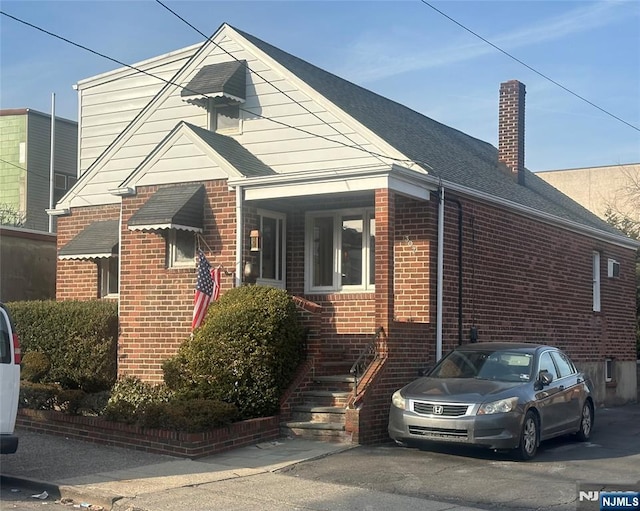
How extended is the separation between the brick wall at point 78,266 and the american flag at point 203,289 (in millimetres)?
4026

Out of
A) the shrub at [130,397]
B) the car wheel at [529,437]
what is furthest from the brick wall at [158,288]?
the car wheel at [529,437]

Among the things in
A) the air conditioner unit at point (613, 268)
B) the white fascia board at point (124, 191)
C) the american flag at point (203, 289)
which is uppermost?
the white fascia board at point (124, 191)

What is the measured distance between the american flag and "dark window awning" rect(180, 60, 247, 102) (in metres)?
3.14

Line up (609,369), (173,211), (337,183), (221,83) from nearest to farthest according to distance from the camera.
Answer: (337,183) → (173,211) → (221,83) → (609,369)

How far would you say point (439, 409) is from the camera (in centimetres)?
1121

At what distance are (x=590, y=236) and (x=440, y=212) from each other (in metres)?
7.14

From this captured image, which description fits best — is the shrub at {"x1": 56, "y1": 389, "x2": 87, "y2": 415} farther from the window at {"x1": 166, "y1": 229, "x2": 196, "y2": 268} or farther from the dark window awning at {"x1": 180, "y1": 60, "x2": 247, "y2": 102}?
the dark window awning at {"x1": 180, "y1": 60, "x2": 247, "y2": 102}

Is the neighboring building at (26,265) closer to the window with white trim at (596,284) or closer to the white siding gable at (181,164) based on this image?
the white siding gable at (181,164)

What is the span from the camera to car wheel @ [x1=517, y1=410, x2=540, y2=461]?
438 inches

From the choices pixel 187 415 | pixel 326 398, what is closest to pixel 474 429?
pixel 326 398

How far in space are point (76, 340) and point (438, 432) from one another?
23.1ft

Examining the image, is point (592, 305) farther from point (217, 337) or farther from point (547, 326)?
point (217, 337)

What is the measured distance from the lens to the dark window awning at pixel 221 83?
15711mm

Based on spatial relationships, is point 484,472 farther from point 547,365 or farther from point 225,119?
point 225,119
